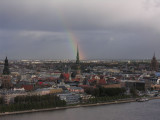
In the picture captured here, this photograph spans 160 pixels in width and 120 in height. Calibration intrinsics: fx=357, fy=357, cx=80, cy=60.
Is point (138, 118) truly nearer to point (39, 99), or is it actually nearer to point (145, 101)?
point (39, 99)

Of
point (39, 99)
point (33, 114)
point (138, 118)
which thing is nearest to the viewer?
point (138, 118)

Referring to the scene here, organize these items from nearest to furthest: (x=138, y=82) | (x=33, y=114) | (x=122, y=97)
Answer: (x=33, y=114) → (x=122, y=97) → (x=138, y=82)

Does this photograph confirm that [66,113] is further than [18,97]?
No

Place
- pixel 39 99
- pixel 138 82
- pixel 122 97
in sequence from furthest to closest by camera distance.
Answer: pixel 138 82
pixel 122 97
pixel 39 99

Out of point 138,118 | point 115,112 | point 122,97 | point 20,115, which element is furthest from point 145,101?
point 20,115

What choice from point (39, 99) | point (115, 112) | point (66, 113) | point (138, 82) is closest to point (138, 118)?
point (115, 112)

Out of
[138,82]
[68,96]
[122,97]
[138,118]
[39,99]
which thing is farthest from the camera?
[138,82]

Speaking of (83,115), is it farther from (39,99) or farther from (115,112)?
(39,99)

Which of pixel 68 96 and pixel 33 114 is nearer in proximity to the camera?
pixel 33 114
